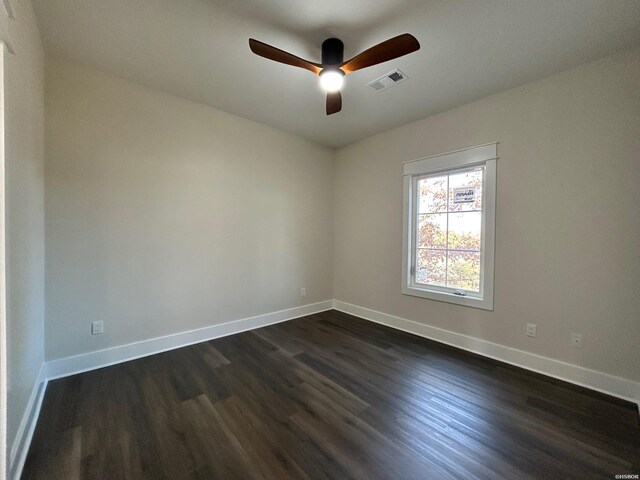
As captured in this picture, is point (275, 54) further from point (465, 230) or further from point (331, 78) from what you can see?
point (465, 230)

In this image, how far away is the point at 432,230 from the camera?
10.4 ft

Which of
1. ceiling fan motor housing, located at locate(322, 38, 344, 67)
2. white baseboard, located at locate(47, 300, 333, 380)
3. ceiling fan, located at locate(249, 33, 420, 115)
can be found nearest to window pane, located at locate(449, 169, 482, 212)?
ceiling fan, located at locate(249, 33, 420, 115)

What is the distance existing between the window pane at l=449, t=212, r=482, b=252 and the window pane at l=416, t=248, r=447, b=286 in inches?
7.5

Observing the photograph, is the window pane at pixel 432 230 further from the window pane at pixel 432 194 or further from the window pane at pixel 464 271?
the window pane at pixel 464 271

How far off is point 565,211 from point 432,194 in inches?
49.0

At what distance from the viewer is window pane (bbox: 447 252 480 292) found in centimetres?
278

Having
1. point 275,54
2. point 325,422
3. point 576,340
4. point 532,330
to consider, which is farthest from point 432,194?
point 325,422

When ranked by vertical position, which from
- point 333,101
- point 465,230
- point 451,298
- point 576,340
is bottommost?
point 576,340

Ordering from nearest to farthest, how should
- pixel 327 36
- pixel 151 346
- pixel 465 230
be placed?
pixel 327 36 < pixel 151 346 < pixel 465 230

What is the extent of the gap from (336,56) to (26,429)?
3071 millimetres

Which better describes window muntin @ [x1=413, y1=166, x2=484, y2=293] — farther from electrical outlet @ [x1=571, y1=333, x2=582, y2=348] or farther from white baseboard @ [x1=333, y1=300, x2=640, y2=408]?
electrical outlet @ [x1=571, y1=333, x2=582, y2=348]

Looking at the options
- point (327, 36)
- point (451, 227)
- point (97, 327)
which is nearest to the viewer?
point (327, 36)

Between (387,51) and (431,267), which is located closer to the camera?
(387,51)

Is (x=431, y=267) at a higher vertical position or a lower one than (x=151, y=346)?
higher
